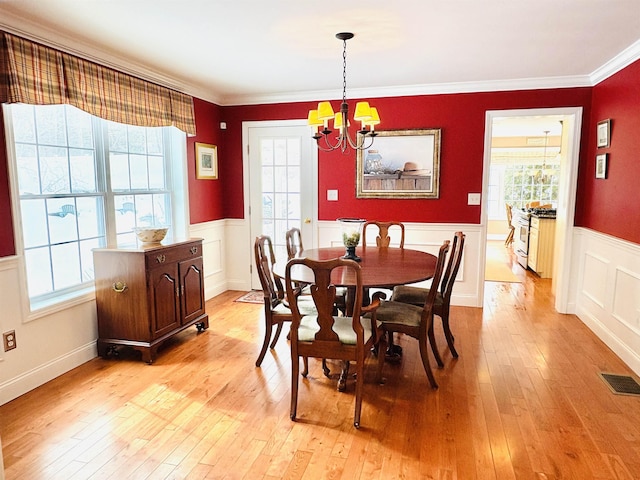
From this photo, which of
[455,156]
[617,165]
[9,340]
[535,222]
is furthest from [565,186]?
[9,340]

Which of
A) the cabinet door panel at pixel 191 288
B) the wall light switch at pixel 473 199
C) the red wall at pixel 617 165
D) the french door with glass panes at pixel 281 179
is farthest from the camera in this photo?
the french door with glass panes at pixel 281 179

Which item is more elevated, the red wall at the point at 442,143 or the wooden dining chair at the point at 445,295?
the red wall at the point at 442,143

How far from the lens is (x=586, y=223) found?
171 inches

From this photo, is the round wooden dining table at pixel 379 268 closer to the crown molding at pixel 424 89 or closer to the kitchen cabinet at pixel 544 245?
the crown molding at pixel 424 89

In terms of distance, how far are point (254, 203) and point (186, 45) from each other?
7.64 feet

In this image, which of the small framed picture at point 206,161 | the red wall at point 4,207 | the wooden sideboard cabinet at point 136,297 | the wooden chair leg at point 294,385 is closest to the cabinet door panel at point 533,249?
the small framed picture at point 206,161

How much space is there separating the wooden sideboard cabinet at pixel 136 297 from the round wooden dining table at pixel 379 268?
2.98ft

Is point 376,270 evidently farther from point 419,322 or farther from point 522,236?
point 522,236

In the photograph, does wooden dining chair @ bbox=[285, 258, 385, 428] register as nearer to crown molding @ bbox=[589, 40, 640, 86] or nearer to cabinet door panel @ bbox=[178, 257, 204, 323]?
cabinet door panel @ bbox=[178, 257, 204, 323]

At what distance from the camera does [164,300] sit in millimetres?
3453

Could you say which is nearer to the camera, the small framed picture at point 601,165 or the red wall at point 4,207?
the red wall at point 4,207

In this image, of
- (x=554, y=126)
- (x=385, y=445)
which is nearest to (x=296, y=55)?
(x=385, y=445)

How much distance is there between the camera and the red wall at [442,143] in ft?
14.7

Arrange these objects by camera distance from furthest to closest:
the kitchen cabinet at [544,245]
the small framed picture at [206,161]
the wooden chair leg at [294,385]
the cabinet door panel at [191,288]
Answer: the kitchen cabinet at [544,245]
the small framed picture at [206,161]
the cabinet door panel at [191,288]
the wooden chair leg at [294,385]
